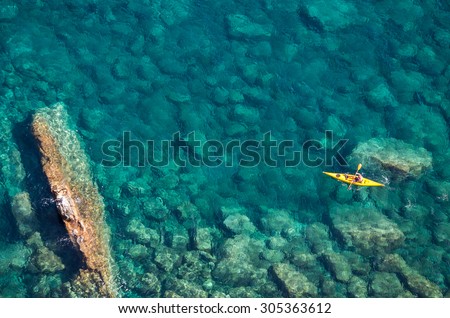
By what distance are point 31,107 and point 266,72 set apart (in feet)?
24.2

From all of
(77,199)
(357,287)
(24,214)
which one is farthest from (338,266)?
(24,214)

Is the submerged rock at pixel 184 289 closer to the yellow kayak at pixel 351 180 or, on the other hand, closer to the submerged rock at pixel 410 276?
the submerged rock at pixel 410 276

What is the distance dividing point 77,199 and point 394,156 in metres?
8.81

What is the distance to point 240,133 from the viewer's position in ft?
44.2

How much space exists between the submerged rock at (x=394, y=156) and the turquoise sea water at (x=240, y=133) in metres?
0.04

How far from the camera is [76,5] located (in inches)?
603

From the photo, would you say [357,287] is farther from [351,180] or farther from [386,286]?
[351,180]

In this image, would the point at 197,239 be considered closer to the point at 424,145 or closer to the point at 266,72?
the point at 266,72

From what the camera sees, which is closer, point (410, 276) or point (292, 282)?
point (292, 282)

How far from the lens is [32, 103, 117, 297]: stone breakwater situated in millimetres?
10148

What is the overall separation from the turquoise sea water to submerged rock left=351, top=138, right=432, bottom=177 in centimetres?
4

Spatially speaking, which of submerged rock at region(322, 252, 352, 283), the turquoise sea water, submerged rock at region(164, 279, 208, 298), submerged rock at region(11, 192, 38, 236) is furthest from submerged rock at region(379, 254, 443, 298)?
submerged rock at region(11, 192, 38, 236)

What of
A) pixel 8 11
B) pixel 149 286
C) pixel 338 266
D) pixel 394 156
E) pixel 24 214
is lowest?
pixel 149 286
